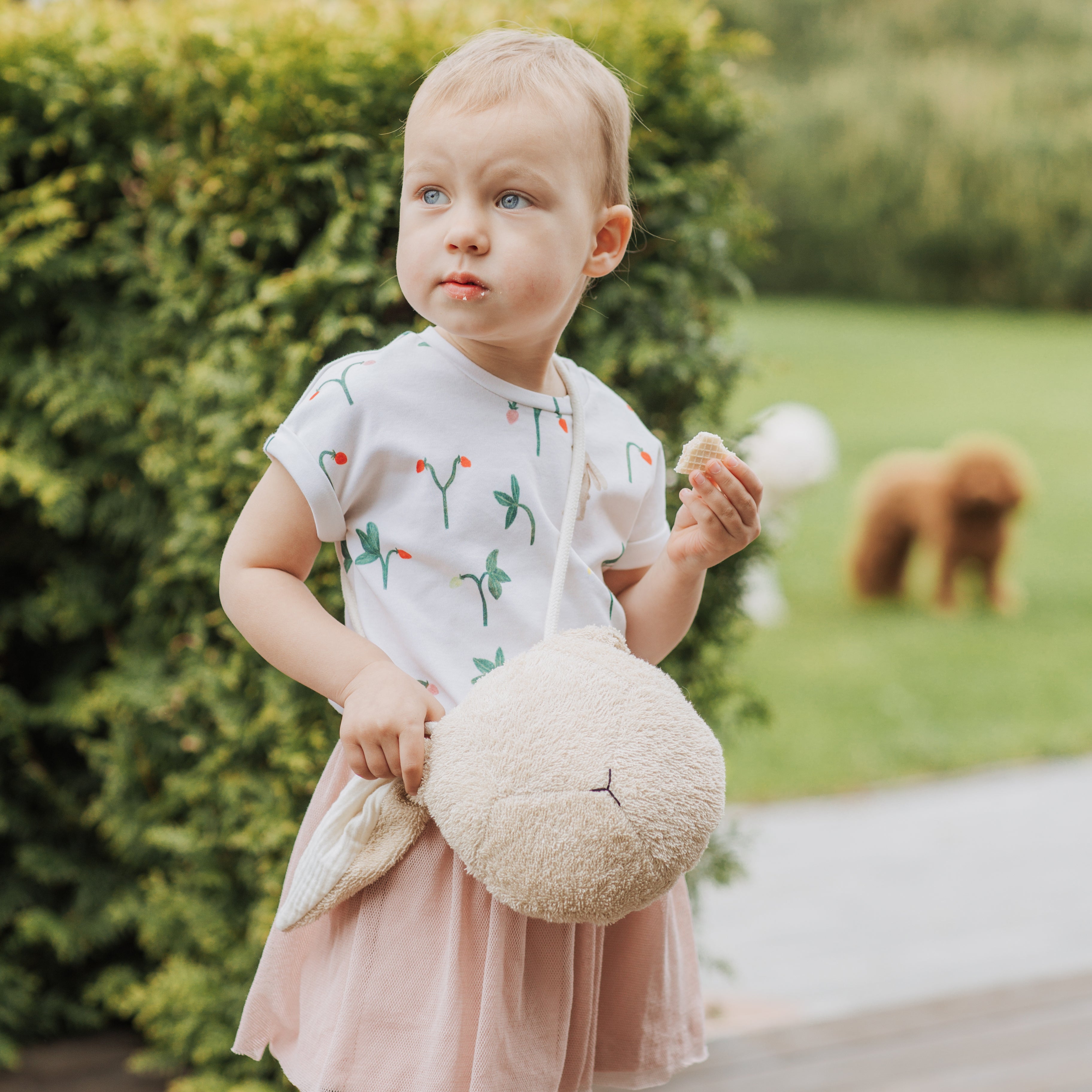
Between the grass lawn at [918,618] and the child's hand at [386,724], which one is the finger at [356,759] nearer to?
the child's hand at [386,724]

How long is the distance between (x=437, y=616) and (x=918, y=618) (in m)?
5.56

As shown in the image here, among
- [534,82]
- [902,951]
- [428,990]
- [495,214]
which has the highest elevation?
[534,82]

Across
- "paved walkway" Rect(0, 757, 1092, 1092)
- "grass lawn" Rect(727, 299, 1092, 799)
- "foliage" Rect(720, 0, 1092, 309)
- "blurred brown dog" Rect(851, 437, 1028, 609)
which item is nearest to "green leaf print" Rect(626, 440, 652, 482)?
"grass lawn" Rect(727, 299, 1092, 799)

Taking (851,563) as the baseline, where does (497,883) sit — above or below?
below

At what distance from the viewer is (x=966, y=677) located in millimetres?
5352

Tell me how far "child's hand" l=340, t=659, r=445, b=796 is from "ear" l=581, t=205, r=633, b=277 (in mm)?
437

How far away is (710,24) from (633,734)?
4.82 feet

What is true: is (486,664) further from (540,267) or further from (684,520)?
(540,267)

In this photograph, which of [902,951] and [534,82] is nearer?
[534,82]

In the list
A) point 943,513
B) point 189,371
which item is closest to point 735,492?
point 189,371

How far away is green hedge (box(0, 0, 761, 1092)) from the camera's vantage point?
1.92 metres

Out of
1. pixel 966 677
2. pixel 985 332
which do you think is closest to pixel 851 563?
pixel 966 677

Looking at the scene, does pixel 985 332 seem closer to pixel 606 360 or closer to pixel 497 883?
pixel 606 360

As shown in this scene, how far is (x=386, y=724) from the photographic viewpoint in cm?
103
